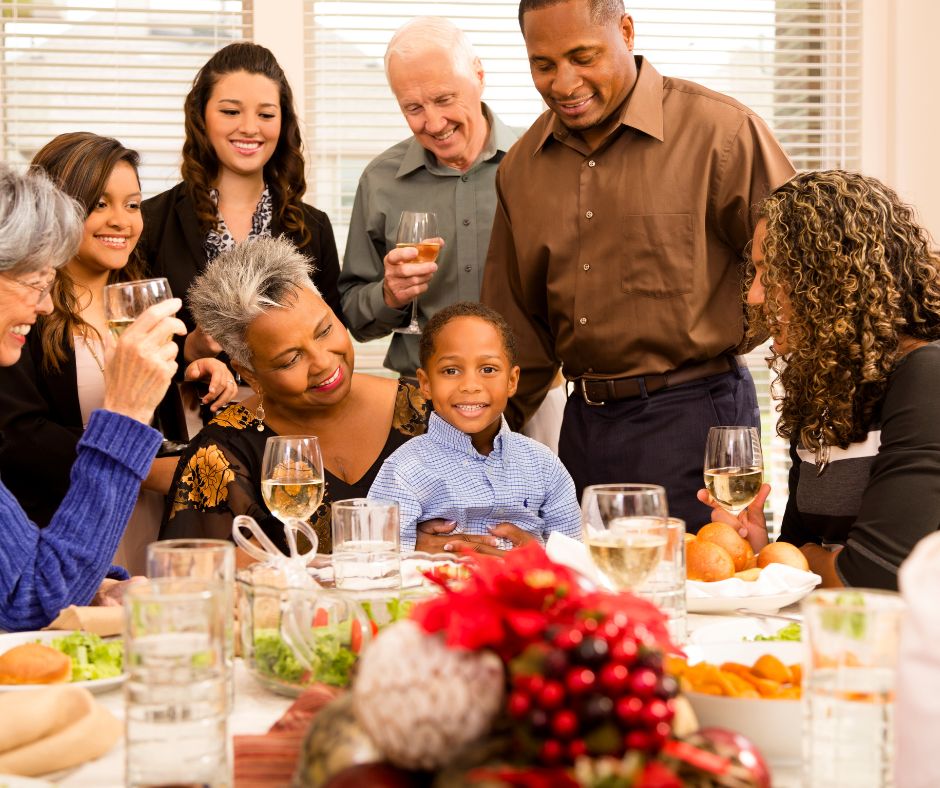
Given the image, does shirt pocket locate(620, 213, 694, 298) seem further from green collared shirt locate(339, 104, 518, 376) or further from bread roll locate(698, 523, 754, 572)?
bread roll locate(698, 523, 754, 572)

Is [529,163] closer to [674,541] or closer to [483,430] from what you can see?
[483,430]

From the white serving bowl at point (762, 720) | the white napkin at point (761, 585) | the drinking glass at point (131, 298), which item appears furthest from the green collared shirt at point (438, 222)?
the white serving bowl at point (762, 720)

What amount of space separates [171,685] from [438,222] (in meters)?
2.65

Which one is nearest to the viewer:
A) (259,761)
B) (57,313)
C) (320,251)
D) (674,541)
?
(259,761)

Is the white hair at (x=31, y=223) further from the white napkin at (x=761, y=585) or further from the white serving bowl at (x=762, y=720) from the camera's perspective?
the white serving bowl at (x=762, y=720)

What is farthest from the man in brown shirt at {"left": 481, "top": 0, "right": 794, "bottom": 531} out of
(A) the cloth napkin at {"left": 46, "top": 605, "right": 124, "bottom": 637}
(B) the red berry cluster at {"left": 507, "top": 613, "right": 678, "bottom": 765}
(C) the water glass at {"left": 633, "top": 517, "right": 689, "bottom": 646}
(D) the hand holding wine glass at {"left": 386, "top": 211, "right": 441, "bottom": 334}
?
(B) the red berry cluster at {"left": 507, "top": 613, "right": 678, "bottom": 765}

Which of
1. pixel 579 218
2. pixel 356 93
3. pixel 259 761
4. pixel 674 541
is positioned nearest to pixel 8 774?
pixel 259 761

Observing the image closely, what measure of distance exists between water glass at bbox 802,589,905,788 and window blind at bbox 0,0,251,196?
3937 mm

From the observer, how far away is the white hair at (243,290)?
8.17 feet

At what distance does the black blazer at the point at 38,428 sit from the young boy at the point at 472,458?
0.89m

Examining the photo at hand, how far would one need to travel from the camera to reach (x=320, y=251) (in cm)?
346

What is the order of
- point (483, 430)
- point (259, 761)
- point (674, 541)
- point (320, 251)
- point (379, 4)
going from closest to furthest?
point (259, 761) → point (674, 541) → point (483, 430) → point (320, 251) → point (379, 4)

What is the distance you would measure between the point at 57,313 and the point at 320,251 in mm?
838

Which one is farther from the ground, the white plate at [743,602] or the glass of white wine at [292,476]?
the glass of white wine at [292,476]
